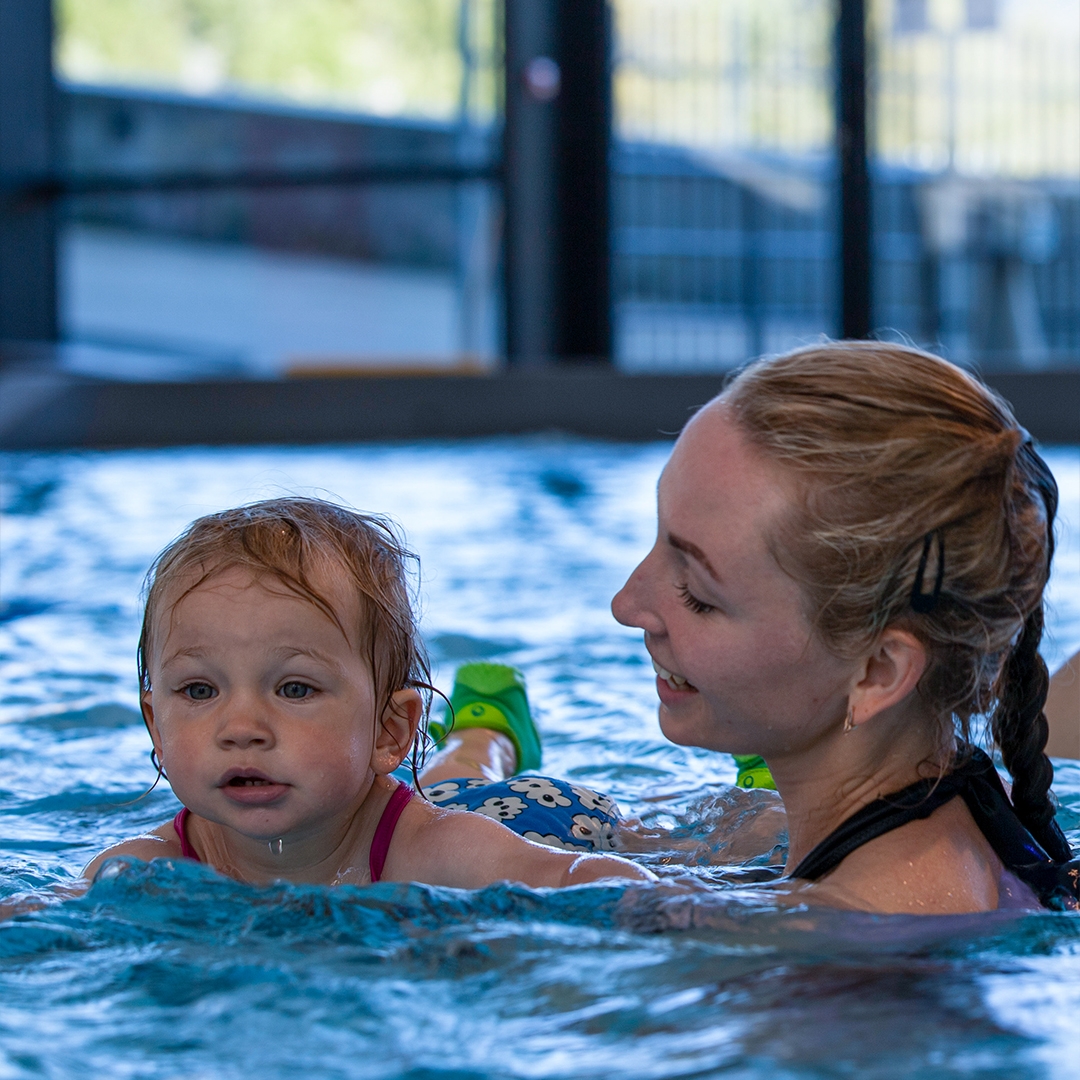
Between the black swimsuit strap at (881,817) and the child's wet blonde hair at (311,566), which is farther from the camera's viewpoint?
the child's wet blonde hair at (311,566)

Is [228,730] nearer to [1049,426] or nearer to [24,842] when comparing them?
[24,842]

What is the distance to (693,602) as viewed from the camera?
170cm

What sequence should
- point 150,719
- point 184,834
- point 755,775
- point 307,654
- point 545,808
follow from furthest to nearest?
1. point 755,775
2. point 545,808
3. point 184,834
4. point 150,719
5. point 307,654

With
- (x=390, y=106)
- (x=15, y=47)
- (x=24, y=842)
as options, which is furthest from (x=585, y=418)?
(x=24, y=842)

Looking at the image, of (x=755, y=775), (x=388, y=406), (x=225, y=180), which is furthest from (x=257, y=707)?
(x=225, y=180)

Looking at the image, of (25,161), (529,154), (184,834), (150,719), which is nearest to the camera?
(150,719)

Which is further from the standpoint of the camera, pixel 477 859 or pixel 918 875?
pixel 477 859

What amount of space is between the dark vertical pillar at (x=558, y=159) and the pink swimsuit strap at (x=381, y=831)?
30.5ft

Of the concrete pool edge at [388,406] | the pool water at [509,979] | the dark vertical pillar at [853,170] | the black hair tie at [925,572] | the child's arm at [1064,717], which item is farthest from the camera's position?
the dark vertical pillar at [853,170]

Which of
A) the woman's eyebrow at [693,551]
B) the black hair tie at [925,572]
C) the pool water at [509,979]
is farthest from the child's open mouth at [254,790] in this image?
the black hair tie at [925,572]

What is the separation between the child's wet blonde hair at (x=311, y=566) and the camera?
1843 millimetres

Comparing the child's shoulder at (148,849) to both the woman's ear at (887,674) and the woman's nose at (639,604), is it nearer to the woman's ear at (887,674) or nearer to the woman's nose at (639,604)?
the woman's nose at (639,604)

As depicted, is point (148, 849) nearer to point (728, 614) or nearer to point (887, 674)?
point (728, 614)

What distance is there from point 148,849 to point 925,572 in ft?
3.57
